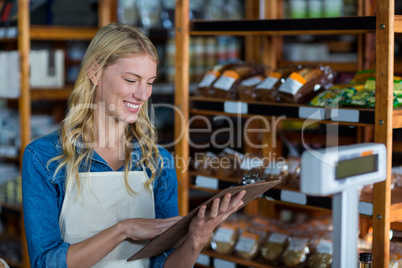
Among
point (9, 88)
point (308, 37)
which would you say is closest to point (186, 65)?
point (9, 88)

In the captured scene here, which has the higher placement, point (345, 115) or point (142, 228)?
point (345, 115)

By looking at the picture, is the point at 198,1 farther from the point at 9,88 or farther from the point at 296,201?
the point at 296,201

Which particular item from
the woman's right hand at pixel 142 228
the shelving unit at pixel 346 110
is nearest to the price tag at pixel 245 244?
the shelving unit at pixel 346 110

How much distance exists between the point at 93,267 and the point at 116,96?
0.61 meters

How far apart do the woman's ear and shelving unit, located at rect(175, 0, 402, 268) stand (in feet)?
3.10

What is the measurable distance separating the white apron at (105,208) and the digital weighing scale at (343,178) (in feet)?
3.21

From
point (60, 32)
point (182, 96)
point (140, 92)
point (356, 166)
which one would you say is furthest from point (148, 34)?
point (356, 166)

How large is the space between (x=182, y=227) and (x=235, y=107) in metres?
1.16

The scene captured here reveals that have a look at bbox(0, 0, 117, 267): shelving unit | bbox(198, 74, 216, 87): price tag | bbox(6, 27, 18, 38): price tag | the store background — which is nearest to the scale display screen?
bbox(198, 74, 216, 87): price tag

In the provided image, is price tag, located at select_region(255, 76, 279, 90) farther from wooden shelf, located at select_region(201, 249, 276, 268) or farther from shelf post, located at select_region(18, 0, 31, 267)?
shelf post, located at select_region(18, 0, 31, 267)

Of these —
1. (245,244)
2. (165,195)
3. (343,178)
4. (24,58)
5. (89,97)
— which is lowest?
(245,244)

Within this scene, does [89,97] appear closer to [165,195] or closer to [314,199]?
[165,195]

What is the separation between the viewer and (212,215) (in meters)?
1.67

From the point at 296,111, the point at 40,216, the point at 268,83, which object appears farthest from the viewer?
the point at 268,83
